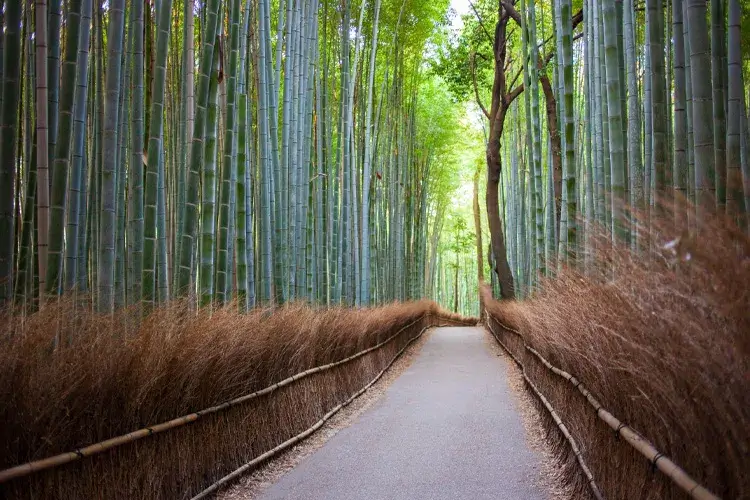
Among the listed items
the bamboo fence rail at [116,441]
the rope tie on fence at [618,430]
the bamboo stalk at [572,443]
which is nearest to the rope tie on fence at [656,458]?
the rope tie on fence at [618,430]

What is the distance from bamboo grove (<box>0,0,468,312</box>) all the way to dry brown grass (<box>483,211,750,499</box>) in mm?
2306

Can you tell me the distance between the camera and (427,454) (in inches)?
154

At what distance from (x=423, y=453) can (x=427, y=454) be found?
33 mm

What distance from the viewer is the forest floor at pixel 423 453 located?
325 cm

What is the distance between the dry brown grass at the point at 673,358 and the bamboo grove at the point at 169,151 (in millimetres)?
2306

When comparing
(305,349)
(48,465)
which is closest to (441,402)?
(305,349)

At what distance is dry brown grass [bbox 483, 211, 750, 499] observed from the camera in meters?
1.47

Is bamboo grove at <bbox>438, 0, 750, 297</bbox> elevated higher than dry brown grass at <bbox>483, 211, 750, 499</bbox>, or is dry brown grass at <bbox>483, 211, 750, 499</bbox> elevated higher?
bamboo grove at <bbox>438, 0, 750, 297</bbox>

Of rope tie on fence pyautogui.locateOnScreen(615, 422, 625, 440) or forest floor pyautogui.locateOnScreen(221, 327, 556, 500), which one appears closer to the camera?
rope tie on fence pyautogui.locateOnScreen(615, 422, 625, 440)

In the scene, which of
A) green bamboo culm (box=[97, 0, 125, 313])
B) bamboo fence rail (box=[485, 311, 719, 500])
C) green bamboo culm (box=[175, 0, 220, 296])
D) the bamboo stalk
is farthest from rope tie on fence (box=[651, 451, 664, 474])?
green bamboo culm (box=[175, 0, 220, 296])

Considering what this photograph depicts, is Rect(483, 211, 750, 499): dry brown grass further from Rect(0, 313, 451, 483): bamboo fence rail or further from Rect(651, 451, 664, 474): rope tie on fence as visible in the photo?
Rect(0, 313, 451, 483): bamboo fence rail

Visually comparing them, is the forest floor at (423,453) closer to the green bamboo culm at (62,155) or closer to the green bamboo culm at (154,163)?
the green bamboo culm at (154,163)

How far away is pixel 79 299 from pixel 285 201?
130 inches

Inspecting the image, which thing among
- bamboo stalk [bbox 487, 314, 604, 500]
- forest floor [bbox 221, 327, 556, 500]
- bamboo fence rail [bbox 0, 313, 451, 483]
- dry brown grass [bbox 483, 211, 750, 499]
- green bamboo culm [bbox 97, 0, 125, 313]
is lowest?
forest floor [bbox 221, 327, 556, 500]
